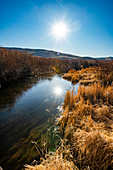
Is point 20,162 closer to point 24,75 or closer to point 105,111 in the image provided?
point 105,111

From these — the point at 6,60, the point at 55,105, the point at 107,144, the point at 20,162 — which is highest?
the point at 6,60

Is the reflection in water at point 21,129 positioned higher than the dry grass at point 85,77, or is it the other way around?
the dry grass at point 85,77

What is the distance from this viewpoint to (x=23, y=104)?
5410 mm

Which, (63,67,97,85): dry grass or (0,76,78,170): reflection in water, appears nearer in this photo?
(0,76,78,170): reflection in water

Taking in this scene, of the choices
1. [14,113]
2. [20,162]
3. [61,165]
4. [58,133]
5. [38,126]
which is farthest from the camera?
[14,113]

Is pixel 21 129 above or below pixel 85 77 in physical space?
below

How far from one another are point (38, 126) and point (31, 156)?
3.81 feet

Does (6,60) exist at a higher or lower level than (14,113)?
higher

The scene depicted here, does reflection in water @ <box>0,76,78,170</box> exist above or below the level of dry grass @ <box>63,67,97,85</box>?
below

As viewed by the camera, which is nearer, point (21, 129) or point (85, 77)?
point (21, 129)

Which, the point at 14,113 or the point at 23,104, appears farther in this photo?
the point at 23,104

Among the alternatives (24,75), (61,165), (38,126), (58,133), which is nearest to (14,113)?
(38,126)

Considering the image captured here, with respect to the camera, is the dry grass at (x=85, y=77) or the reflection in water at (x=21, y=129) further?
the dry grass at (x=85, y=77)

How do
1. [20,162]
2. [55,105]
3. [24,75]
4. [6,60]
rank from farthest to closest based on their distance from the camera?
[24,75]
[6,60]
[55,105]
[20,162]
